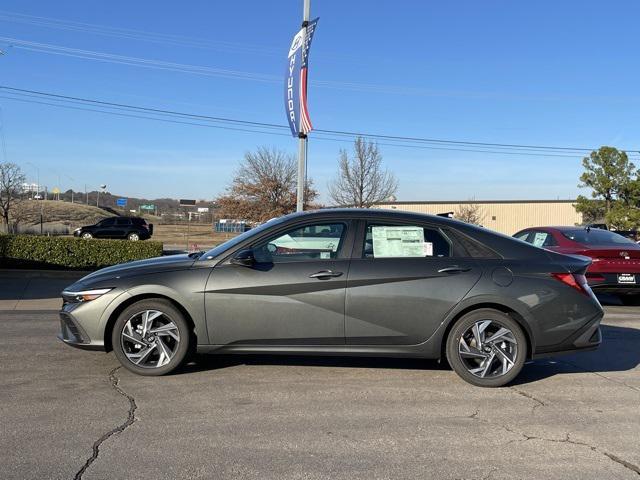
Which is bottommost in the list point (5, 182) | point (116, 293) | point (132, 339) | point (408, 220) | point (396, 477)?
point (396, 477)

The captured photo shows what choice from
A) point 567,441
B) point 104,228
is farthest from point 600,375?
point 104,228

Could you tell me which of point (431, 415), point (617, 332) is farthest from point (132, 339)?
point (617, 332)

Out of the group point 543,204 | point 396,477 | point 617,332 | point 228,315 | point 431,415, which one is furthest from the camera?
point 543,204

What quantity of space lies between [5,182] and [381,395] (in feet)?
120

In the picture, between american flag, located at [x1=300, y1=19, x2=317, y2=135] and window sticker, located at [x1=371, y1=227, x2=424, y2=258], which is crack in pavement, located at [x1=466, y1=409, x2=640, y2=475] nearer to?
window sticker, located at [x1=371, y1=227, x2=424, y2=258]

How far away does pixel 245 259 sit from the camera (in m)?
5.27

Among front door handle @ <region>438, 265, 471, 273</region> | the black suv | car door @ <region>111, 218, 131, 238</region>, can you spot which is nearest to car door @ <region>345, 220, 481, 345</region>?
front door handle @ <region>438, 265, 471, 273</region>

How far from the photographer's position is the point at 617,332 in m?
8.27

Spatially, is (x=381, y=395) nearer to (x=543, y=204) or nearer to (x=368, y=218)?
(x=368, y=218)

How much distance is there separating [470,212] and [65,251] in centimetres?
3622

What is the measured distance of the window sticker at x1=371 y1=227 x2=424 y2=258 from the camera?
215 inches

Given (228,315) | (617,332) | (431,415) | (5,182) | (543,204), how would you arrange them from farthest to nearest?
(543,204)
(5,182)
(617,332)
(228,315)
(431,415)

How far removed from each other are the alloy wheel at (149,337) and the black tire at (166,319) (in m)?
0.02

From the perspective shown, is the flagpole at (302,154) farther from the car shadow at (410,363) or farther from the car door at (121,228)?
the car door at (121,228)
